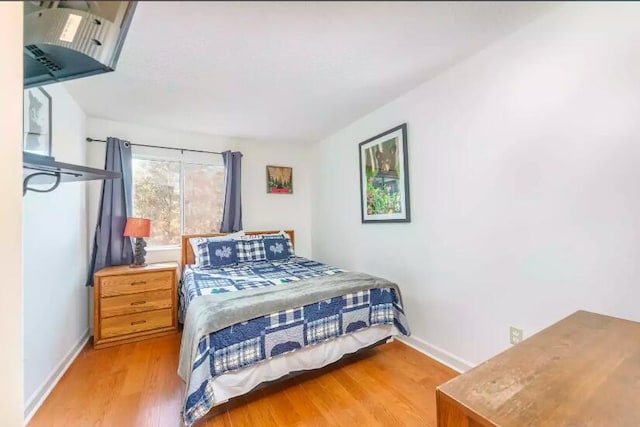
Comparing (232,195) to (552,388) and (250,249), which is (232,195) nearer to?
(250,249)

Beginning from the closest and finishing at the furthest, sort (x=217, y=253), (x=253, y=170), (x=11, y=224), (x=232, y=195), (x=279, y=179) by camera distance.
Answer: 1. (x=11, y=224)
2. (x=217, y=253)
3. (x=232, y=195)
4. (x=253, y=170)
5. (x=279, y=179)

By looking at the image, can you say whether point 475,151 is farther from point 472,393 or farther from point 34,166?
point 34,166

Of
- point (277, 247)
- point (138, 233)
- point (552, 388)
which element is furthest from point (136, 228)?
point (552, 388)

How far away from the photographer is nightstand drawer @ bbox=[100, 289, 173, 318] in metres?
2.42

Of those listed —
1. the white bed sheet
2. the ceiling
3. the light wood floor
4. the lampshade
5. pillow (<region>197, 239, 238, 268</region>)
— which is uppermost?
the ceiling

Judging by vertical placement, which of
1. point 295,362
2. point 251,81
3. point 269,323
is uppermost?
point 251,81

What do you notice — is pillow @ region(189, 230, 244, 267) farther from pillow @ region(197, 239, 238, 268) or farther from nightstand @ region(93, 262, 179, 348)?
nightstand @ region(93, 262, 179, 348)

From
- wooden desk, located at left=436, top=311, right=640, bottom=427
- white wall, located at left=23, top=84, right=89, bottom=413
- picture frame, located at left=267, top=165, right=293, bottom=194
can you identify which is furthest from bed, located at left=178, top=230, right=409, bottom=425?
picture frame, located at left=267, top=165, right=293, bottom=194

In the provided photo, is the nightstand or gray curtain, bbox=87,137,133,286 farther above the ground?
gray curtain, bbox=87,137,133,286

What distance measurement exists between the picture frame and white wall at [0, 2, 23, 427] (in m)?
3.23

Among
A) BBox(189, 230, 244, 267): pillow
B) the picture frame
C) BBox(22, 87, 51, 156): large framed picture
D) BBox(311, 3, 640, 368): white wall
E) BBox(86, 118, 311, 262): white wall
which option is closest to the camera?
BBox(311, 3, 640, 368): white wall

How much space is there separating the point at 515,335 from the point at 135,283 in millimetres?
3018

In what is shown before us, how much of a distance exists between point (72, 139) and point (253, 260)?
189 centimetres

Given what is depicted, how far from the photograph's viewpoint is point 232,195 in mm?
3377
